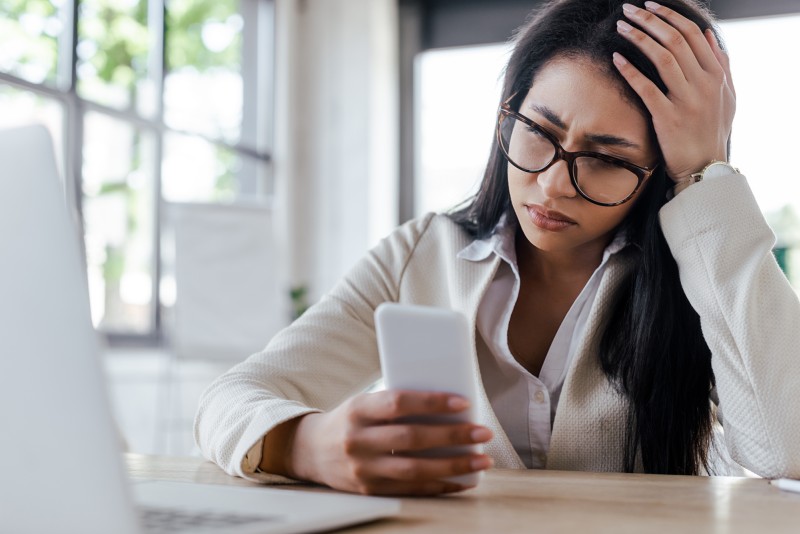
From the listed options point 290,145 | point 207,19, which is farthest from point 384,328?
point 290,145

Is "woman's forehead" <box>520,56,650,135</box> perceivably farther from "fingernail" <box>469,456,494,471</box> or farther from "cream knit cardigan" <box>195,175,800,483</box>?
"fingernail" <box>469,456,494,471</box>

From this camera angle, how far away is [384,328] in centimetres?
74

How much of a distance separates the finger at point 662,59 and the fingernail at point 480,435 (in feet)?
2.22

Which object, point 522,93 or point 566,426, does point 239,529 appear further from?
point 522,93

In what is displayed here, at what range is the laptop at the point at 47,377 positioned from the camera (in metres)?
0.48

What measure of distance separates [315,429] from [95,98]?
3317 mm

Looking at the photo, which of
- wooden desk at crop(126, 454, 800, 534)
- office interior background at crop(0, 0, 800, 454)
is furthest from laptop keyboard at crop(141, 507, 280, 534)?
office interior background at crop(0, 0, 800, 454)

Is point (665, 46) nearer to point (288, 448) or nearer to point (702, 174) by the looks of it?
point (702, 174)

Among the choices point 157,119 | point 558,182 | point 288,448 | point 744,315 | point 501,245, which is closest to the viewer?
point 288,448

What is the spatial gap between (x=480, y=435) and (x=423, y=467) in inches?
2.2

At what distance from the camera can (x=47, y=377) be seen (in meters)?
0.50

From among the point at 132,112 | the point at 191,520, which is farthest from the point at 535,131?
the point at 132,112

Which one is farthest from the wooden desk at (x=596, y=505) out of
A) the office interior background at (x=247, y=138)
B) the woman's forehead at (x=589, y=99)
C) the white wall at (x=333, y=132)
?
the white wall at (x=333, y=132)

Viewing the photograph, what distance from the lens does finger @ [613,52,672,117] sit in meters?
1.23
